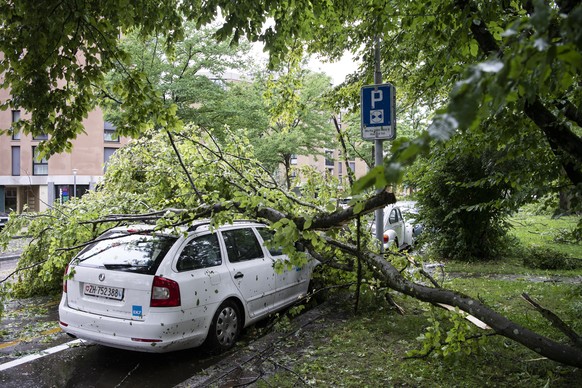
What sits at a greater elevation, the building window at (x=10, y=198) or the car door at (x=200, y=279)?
the building window at (x=10, y=198)

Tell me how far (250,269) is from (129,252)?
5.10ft

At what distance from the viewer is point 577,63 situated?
44.9 inches

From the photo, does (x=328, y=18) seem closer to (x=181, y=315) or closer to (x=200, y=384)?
(x=181, y=315)

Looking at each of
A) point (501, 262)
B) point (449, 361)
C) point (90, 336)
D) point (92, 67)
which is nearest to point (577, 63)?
point (449, 361)

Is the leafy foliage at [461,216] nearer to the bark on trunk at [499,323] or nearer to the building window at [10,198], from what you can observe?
the bark on trunk at [499,323]

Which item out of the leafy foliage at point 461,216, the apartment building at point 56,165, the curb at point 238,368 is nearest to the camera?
the curb at point 238,368

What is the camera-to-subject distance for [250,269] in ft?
18.5

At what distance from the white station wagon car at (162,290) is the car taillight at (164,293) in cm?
1

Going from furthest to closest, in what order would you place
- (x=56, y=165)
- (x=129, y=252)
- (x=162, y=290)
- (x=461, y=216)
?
1. (x=56, y=165)
2. (x=461, y=216)
3. (x=129, y=252)
4. (x=162, y=290)

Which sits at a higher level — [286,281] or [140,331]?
[286,281]

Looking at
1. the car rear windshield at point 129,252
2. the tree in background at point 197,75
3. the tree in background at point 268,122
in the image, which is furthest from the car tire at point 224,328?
the tree in background at point 197,75

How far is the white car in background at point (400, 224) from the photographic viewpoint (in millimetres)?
11578

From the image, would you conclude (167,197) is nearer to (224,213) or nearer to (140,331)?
(140,331)

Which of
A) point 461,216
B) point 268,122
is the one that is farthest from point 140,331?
point 268,122
